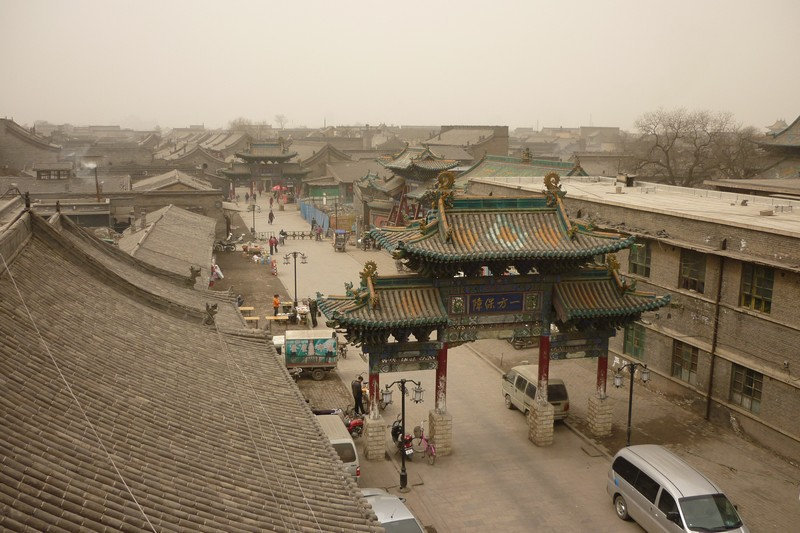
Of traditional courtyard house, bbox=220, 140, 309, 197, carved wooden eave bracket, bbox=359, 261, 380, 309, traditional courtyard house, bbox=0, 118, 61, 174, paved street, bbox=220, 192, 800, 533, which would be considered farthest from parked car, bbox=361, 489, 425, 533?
traditional courtyard house, bbox=220, 140, 309, 197

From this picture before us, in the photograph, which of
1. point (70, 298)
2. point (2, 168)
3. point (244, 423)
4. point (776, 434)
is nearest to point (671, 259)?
point (776, 434)

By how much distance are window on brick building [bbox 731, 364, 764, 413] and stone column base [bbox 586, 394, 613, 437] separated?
4396 mm

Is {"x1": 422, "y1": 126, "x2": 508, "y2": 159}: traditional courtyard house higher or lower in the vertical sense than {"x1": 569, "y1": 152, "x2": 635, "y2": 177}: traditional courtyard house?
higher

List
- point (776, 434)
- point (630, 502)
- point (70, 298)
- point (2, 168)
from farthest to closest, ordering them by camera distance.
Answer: point (2, 168) → point (776, 434) → point (630, 502) → point (70, 298)

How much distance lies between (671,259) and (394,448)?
508 inches

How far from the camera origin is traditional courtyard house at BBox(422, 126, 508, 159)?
9519 cm

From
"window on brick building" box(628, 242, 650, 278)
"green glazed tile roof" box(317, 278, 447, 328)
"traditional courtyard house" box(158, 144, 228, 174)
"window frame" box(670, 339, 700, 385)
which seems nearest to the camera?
"green glazed tile roof" box(317, 278, 447, 328)

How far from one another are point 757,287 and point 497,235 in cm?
914

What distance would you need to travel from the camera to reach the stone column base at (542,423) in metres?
22.5

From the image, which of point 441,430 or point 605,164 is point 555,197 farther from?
point 605,164

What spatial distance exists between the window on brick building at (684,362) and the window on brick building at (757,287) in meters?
3.16

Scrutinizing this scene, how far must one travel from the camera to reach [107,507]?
9195 mm

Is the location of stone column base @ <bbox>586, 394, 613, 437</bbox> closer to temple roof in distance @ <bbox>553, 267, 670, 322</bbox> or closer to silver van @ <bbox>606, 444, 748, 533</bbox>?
temple roof in distance @ <bbox>553, 267, 670, 322</bbox>

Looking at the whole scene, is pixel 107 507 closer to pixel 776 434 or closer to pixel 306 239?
pixel 776 434
